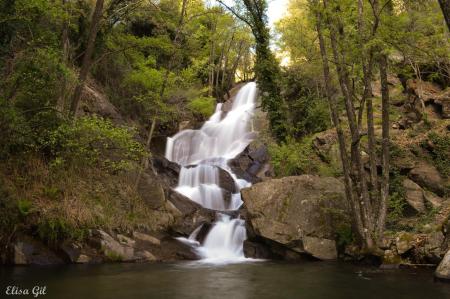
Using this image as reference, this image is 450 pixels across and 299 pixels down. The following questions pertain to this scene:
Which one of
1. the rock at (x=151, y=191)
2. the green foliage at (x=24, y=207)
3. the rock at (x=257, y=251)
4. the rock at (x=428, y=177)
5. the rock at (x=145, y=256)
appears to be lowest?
the rock at (x=145, y=256)

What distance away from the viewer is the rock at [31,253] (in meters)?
11.5

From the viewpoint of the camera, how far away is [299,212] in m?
14.0

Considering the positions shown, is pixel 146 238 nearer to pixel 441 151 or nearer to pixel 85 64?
pixel 85 64

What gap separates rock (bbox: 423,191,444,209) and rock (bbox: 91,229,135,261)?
1025 centimetres

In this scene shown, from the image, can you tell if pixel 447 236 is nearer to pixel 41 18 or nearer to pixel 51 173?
pixel 51 173

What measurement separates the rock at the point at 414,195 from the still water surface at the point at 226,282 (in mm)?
3944

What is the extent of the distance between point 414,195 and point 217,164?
11269 mm

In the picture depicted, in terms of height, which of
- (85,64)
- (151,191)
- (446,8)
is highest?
(85,64)

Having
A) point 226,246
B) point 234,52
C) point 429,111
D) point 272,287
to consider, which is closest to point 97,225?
point 226,246

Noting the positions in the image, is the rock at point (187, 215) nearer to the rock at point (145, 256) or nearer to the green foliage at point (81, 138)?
the rock at point (145, 256)

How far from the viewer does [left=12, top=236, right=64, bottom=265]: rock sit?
37.8 ft
